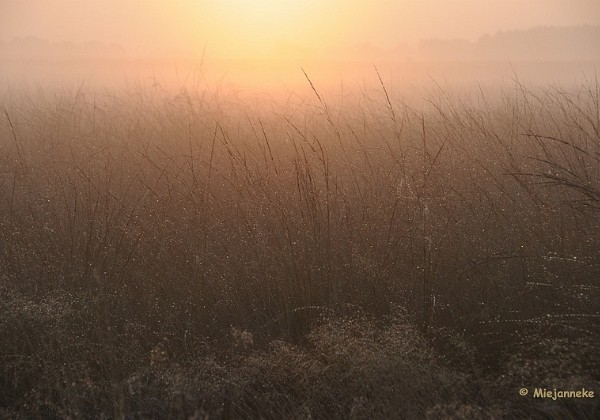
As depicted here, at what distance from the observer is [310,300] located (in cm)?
206

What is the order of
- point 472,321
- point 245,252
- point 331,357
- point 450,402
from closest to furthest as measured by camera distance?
point 450,402 < point 331,357 < point 472,321 < point 245,252

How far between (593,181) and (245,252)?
61.4 inches

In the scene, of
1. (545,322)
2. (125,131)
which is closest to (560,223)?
(545,322)

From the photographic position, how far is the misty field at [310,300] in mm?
1683

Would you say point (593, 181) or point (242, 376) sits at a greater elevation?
point (593, 181)

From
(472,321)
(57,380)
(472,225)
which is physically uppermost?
(472,225)

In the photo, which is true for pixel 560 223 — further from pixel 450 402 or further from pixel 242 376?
pixel 242 376

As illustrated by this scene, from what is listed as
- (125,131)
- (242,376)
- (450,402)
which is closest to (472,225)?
(450,402)

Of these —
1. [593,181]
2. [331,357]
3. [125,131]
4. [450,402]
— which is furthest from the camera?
[125,131]

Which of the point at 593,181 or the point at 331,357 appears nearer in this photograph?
the point at 331,357

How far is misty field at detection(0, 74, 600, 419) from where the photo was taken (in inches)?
66.2

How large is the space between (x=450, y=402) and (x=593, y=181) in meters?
1.51

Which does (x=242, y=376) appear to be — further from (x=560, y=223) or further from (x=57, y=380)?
(x=560, y=223)

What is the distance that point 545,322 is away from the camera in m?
1.83
